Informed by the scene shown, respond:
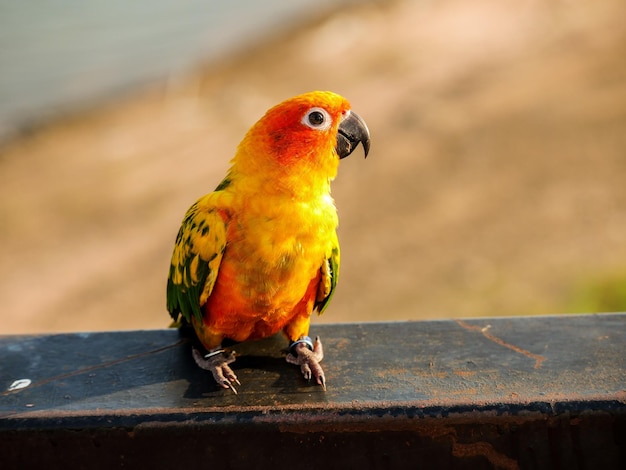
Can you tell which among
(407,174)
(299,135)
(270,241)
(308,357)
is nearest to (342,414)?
(308,357)


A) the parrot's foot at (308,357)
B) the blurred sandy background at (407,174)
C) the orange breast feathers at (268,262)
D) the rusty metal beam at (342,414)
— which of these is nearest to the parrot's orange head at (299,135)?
the orange breast feathers at (268,262)

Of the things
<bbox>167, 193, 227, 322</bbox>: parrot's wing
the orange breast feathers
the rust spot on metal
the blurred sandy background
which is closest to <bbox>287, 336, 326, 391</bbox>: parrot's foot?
the orange breast feathers

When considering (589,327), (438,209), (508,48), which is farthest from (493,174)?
(589,327)

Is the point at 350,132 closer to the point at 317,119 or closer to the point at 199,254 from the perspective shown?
the point at 317,119

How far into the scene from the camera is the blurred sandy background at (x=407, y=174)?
6488mm

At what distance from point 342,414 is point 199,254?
0.75 m

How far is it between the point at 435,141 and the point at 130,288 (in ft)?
12.3

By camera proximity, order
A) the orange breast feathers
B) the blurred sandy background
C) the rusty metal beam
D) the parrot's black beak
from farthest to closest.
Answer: the blurred sandy background
the parrot's black beak
the orange breast feathers
the rusty metal beam

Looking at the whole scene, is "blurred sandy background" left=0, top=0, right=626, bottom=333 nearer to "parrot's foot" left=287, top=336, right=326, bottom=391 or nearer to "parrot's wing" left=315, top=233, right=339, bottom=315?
"parrot's wing" left=315, top=233, right=339, bottom=315

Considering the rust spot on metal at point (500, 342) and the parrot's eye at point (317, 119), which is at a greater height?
the parrot's eye at point (317, 119)

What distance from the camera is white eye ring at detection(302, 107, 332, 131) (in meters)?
2.51

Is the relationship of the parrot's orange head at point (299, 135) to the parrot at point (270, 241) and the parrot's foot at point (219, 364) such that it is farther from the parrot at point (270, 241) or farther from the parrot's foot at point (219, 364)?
the parrot's foot at point (219, 364)

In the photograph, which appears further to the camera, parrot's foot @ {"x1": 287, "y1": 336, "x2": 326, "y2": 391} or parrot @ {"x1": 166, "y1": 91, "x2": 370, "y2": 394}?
parrot @ {"x1": 166, "y1": 91, "x2": 370, "y2": 394}

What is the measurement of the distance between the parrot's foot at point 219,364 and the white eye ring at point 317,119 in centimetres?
84
